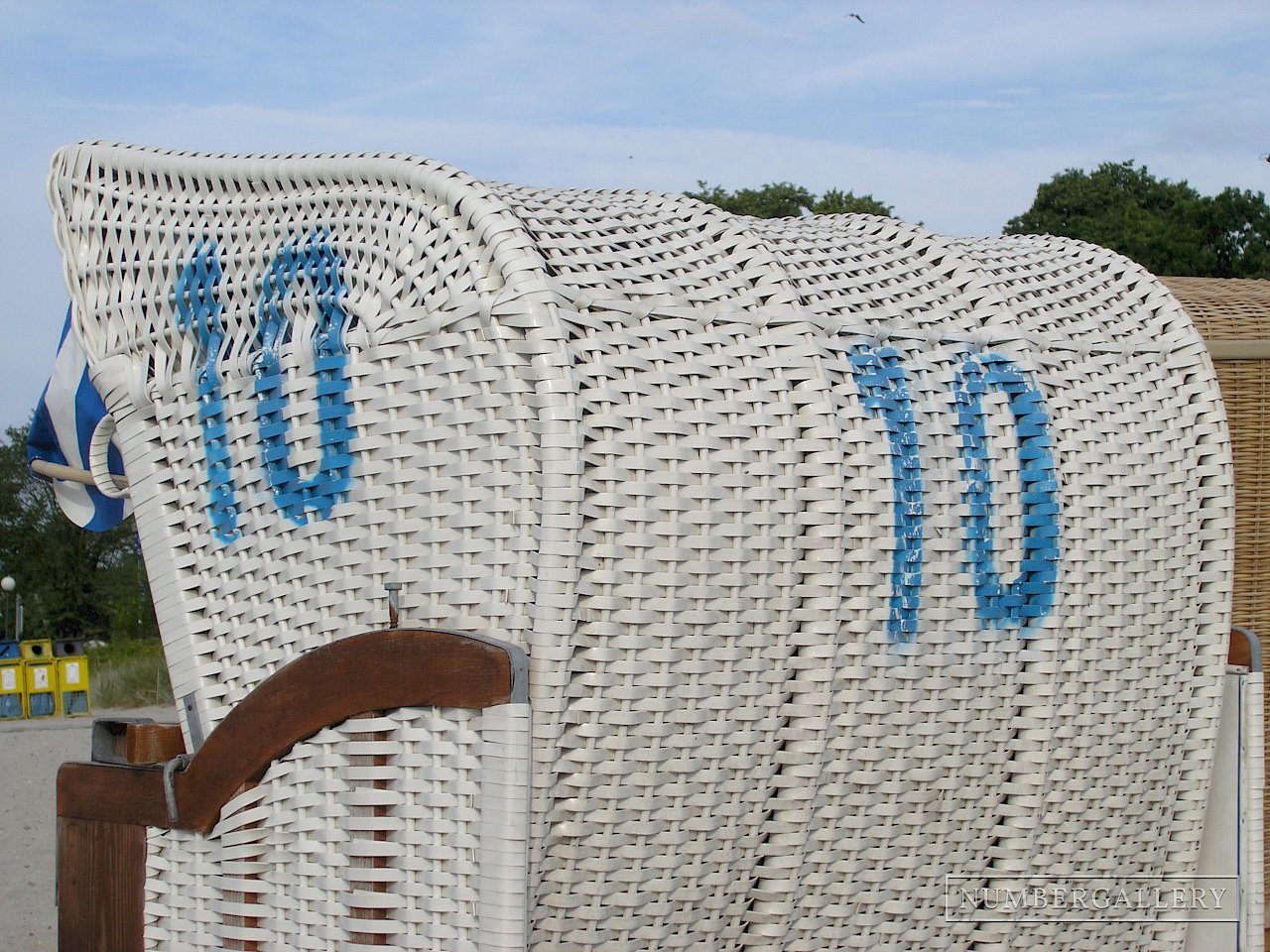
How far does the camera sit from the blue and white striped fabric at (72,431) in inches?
154

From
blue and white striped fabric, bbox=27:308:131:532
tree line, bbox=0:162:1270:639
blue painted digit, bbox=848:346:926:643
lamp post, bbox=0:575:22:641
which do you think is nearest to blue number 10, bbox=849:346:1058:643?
blue painted digit, bbox=848:346:926:643

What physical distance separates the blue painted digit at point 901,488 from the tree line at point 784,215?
63.7ft

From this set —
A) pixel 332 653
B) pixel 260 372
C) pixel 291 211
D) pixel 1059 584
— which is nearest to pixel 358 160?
pixel 291 211

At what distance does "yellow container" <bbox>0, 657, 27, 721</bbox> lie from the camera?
634 inches

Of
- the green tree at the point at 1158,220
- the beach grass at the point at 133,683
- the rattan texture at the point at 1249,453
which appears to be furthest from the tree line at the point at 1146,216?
the rattan texture at the point at 1249,453

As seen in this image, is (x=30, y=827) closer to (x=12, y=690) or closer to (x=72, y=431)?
(x=72, y=431)

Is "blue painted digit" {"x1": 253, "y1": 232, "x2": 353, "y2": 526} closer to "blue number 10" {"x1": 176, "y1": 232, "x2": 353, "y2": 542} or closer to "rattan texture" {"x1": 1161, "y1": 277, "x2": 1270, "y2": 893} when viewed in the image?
"blue number 10" {"x1": 176, "y1": 232, "x2": 353, "y2": 542}

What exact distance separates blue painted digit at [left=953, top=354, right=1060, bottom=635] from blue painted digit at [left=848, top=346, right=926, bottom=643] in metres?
0.18

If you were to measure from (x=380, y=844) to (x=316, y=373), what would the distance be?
3.13 feet

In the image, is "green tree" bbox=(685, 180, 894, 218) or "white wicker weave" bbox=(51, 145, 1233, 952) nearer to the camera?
"white wicker weave" bbox=(51, 145, 1233, 952)

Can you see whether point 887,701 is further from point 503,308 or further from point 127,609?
point 127,609

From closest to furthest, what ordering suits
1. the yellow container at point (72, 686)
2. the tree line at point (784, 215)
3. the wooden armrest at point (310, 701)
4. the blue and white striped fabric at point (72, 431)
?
the wooden armrest at point (310, 701) → the blue and white striped fabric at point (72, 431) → the yellow container at point (72, 686) → the tree line at point (784, 215)

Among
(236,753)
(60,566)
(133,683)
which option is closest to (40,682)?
(133,683)

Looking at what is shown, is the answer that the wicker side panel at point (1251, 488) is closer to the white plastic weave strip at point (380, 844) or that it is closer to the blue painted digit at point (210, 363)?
the white plastic weave strip at point (380, 844)
